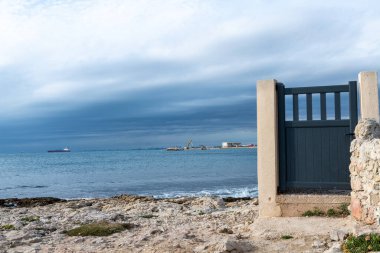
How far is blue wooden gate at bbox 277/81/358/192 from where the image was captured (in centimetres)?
1097

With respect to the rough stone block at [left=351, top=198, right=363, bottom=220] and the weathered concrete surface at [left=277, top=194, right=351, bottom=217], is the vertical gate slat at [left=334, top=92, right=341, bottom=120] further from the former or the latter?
the rough stone block at [left=351, top=198, right=363, bottom=220]

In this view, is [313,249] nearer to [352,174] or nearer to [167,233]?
[352,174]

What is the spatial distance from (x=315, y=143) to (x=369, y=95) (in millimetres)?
1666

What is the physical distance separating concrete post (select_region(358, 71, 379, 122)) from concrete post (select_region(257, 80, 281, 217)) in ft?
6.56

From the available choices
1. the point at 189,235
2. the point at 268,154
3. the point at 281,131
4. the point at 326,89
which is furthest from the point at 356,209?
the point at 189,235

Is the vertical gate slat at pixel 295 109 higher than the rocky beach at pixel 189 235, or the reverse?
the vertical gate slat at pixel 295 109

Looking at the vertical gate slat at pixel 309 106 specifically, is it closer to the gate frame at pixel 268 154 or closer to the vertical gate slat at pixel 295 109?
the vertical gate slat at pixel 295 109

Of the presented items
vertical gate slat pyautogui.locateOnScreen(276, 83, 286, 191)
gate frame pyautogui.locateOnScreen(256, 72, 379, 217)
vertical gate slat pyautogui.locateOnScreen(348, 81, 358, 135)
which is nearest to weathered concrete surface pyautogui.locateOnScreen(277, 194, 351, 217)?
gate frame pyautogui.locateOnScreen(256, 72, 379, 217)

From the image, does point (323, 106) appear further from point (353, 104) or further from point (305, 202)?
point (305, 202)

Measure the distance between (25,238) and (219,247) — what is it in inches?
189

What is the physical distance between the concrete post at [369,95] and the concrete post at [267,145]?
2.00 meters

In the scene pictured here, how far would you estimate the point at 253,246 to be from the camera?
864cm

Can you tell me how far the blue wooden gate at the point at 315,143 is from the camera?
1097 cm

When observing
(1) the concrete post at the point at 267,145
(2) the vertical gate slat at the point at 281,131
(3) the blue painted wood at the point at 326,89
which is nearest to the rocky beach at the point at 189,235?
(1) the concrete post at the point at 267,145
